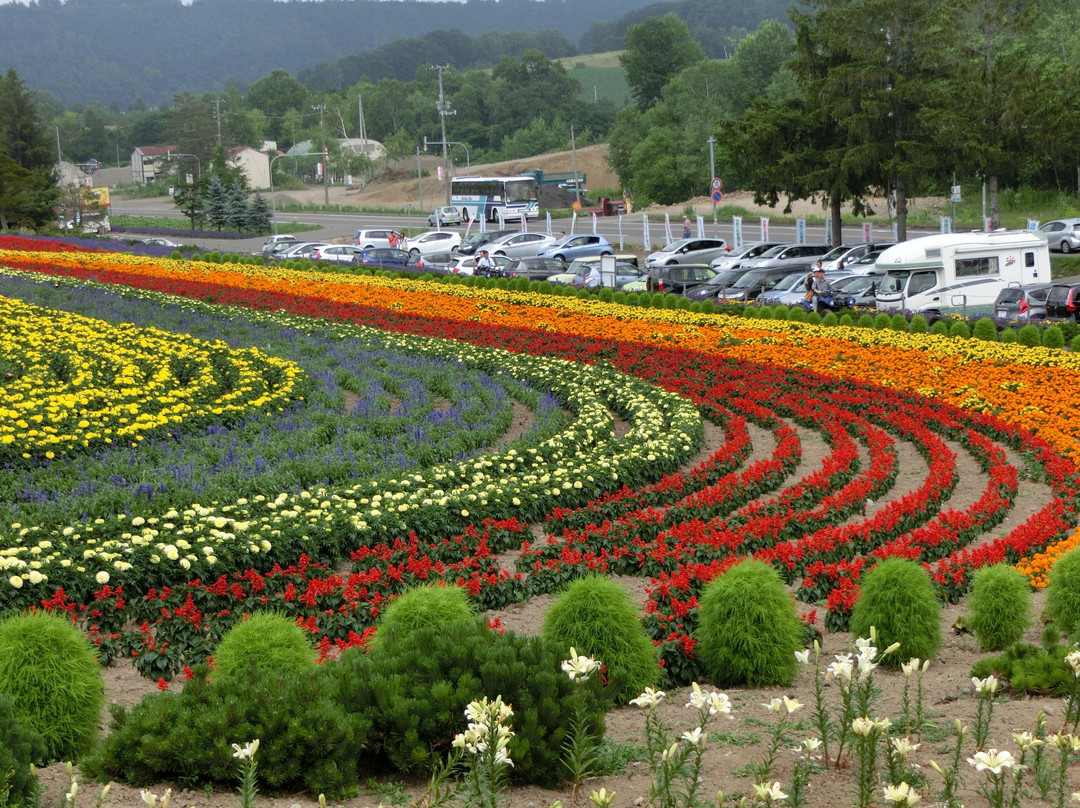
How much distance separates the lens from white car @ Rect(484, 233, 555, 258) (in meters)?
52.5

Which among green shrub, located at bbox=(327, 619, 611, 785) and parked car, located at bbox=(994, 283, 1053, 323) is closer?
green shrub, located at bbox=(327, 619, 611, 785)

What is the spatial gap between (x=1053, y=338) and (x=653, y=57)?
9774 cm

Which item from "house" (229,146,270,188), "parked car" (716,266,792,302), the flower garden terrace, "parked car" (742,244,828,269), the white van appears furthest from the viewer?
"house" (229,146,270,188)

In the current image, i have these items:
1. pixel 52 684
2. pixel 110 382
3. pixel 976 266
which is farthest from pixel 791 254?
pixel 52 684

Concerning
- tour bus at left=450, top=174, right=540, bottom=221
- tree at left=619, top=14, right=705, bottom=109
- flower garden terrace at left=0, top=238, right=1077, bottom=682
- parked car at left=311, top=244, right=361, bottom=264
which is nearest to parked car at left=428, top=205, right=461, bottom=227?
tour bus at left=450, top=174, right=540, bottom=221

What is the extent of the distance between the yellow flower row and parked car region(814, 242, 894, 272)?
22.3 m

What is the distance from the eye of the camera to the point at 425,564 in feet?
35.8

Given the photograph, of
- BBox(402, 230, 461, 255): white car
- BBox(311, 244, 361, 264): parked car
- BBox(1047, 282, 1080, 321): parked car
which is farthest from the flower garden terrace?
BBox(402, 230, 461, 255): white car

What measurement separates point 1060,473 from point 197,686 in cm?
1114

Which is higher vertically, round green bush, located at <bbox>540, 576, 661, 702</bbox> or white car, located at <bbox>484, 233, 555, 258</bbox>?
white car, located at <bbox>484, 233, 555, 258</bbox>

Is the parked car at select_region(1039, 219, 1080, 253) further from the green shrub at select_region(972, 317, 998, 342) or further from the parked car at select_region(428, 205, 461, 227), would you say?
the parked car at select_region(428, 205, 461, 227)

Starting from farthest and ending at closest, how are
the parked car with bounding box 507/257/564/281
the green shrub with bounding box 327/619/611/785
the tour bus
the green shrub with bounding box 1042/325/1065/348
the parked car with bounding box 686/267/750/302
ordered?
the tour bus < the parked car with bounding box 507/257/564/281 < the parked car with bounding box 686/267/750/302 < the green shrub with bounding box 1042/325/1065/348 < the green shrub with bounding box 327/619/611/785

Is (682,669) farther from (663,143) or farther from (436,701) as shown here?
(663,143)

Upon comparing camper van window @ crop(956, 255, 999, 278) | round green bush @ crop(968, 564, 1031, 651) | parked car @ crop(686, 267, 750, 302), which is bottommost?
round green bush @ crop(968, 564, 1031, 651)
